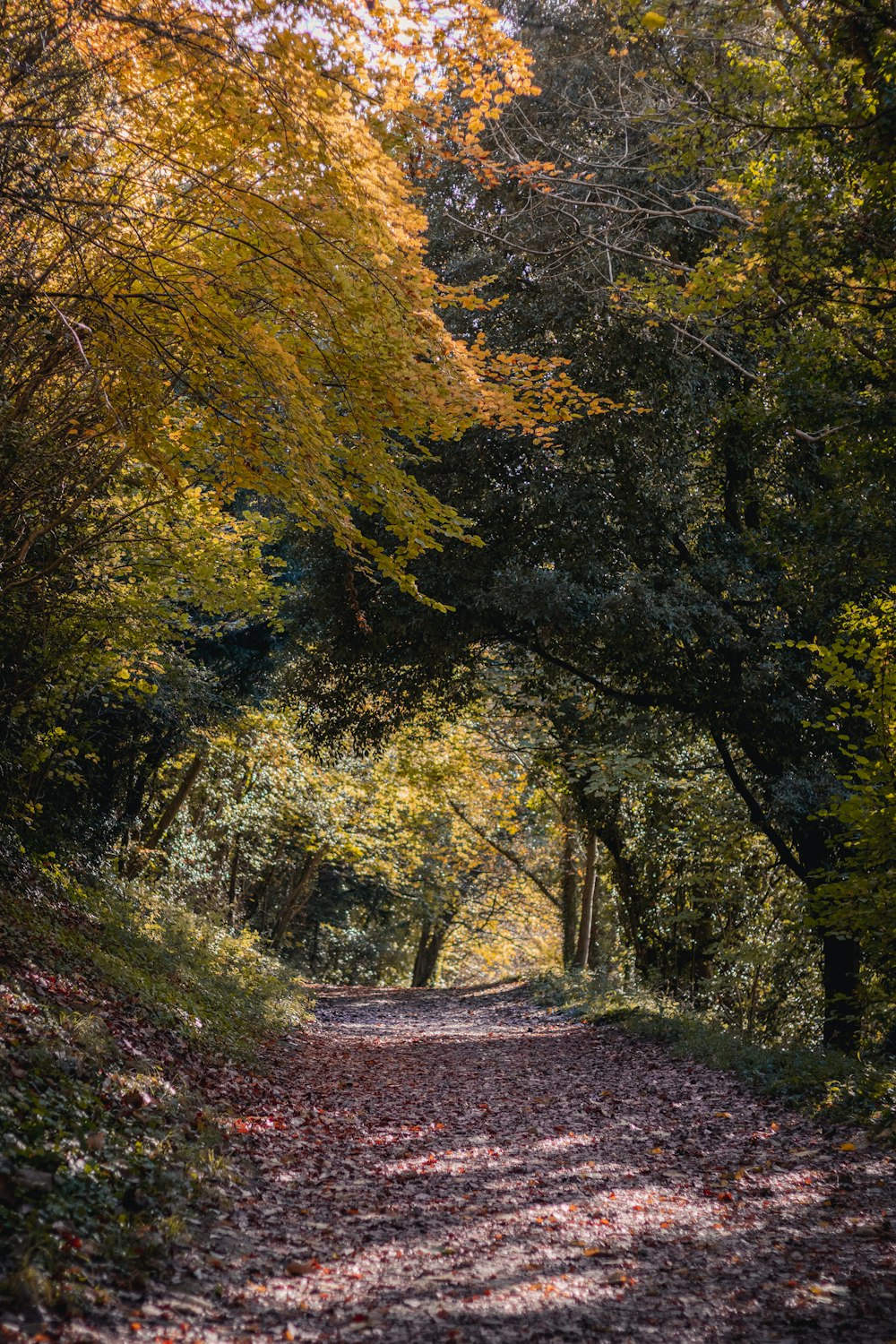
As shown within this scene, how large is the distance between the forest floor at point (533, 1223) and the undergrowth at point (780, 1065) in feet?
0.79

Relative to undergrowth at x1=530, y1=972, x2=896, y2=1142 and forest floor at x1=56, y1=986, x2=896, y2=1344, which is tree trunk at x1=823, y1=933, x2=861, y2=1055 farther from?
forest floor at x1=56, y1=986, x2=896, y2=1344

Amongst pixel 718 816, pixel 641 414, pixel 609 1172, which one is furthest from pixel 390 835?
pixel 609 1172

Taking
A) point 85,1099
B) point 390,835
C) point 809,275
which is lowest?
point 85,1099

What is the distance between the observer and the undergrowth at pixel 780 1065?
696cm

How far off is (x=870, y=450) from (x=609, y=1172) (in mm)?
5540

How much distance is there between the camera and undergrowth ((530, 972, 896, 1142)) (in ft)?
22.8

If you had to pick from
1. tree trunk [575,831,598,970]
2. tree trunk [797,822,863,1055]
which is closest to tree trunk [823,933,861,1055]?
tree trunk [797,822,863,1055]

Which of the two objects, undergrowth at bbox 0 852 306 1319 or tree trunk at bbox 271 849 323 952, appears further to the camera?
tree trunk at bbox 271 849 323 952

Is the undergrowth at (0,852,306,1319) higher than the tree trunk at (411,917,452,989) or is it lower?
higher

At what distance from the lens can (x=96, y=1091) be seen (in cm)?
488

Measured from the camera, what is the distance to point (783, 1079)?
798 centimetres

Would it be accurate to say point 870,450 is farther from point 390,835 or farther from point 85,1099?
point 390,835

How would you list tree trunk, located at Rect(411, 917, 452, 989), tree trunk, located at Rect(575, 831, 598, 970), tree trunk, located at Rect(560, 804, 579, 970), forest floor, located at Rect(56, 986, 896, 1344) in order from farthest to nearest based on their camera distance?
tree trunk, located at Rect(411, 917, 452, 989), tree trunk, located at Rect(560, 804, 579, 970), tree trunk, located at Rect(575, 831, 598, 970), forest floor, located at Rect(56, 986, 896, 1344)

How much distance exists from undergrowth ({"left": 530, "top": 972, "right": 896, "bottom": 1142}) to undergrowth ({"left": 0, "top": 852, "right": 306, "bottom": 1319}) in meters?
4.60
